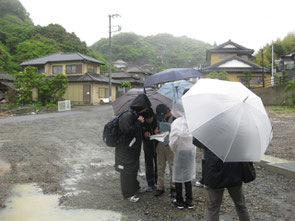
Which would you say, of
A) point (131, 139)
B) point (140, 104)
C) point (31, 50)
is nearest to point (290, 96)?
point (140, 104)

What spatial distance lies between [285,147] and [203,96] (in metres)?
5.69

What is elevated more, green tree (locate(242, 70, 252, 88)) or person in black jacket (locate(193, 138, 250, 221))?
green tree (locate(242, 70, 252, 88))

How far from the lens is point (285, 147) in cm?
683

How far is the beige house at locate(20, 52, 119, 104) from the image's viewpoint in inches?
1067

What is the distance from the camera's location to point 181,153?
129 inches

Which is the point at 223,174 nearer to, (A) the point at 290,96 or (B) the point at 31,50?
(A) the point at 290,96

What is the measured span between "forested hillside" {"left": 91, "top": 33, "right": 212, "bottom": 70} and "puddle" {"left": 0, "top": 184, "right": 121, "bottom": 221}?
57.7 meters

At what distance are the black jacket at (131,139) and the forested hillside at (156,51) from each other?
5751 centimetres

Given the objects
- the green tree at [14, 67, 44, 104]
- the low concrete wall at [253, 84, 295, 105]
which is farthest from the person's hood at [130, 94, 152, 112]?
the green tree at [14, 67, 44, 104]

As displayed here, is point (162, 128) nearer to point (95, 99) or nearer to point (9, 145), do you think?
point (9, 145)

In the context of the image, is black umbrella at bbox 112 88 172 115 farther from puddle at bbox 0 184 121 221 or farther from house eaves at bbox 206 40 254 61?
house eaves at bbox 206 40 254 61

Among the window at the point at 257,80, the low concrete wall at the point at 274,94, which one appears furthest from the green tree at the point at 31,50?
the low concrete wall at the point at 274,94

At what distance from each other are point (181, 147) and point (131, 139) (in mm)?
742

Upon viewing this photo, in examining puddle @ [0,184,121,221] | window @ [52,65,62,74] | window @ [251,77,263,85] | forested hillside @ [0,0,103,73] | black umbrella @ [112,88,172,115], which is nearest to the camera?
puddle @ [0,184,121,221]
